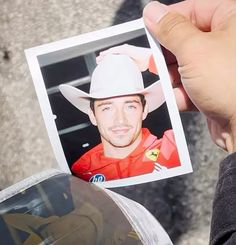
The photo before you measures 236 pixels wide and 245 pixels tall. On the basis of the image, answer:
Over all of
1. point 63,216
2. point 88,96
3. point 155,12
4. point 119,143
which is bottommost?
point 63,216

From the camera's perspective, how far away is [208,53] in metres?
1.11

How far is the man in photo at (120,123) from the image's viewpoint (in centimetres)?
129

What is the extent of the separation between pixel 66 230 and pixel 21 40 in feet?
1.98

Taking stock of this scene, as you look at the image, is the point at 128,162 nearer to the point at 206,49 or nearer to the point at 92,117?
the point at 92,117

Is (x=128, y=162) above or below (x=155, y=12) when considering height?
below

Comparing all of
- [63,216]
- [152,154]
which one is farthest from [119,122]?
[63,216]

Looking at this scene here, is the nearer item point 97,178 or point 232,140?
point 232,140

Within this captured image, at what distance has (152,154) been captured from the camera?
1.30m

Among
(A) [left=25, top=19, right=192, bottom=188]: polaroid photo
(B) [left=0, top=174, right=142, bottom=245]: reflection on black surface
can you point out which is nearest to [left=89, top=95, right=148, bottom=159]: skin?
(A) [left=25, top=19, right=192, bottom=188]: polaroid photo

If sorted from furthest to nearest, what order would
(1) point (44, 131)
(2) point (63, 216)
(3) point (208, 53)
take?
(1) point (44, 131) → (2) point (63, 216) → (3) point (208, 53)

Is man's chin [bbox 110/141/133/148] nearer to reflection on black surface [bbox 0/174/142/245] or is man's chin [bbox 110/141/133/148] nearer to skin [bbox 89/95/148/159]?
skin [bbox 89/95/148/159]

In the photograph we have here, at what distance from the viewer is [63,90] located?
1.32 m

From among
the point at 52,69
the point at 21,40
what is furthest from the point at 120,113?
the point at 21,40

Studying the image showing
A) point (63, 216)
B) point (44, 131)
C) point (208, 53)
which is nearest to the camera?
point (208, 53)
